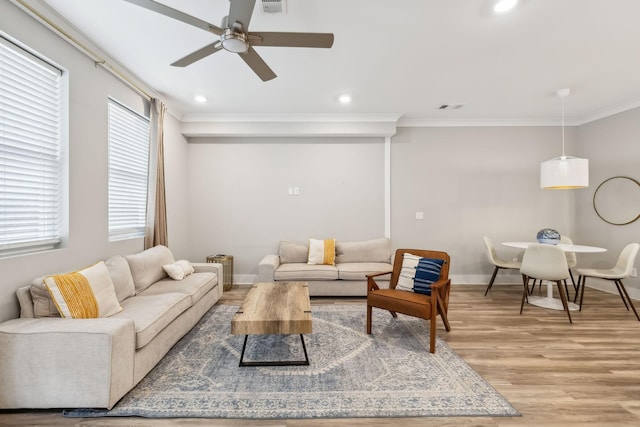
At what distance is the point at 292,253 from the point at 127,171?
2.47 m

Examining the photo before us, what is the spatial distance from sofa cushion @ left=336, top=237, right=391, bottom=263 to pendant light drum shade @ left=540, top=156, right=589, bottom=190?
7.68 feet

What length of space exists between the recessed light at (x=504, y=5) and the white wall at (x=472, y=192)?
2783 millimetres

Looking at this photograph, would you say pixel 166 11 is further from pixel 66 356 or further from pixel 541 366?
pixel 541 366

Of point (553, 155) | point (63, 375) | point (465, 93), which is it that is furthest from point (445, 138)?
point (63, 375)

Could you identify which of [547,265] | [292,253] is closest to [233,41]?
[292,253]

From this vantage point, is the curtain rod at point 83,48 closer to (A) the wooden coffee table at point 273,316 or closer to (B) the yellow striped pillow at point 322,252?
(A) the wooden coffee table at point 273,316

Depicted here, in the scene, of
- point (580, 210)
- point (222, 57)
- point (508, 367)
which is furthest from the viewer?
point (580, 210)

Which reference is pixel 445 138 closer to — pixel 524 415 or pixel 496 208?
pixel 496 208

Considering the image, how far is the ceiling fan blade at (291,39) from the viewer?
74.2 inches

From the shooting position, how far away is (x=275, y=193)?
16.1 feet

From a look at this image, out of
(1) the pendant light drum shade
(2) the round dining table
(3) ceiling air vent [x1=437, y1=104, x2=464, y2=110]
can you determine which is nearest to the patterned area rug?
(2) the round dining table

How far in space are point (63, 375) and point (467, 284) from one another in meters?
5.16

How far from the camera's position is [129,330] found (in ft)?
6.35

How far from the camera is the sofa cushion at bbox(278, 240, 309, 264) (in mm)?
4590
